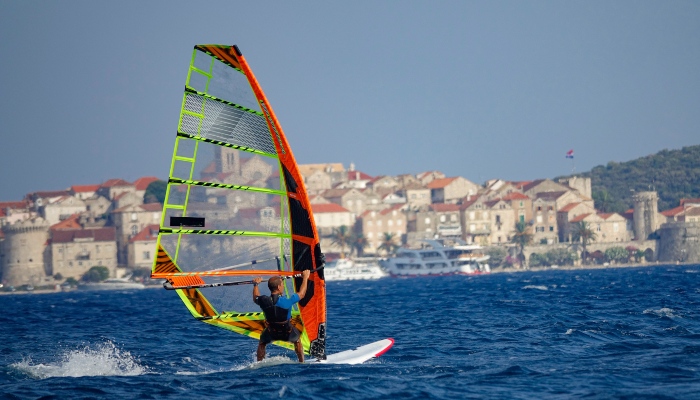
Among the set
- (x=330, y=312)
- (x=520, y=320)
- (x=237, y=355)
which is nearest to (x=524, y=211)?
(x=330, y=312)

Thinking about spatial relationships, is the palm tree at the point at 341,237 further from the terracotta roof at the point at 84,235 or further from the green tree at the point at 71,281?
the green tree at the point at 71,281

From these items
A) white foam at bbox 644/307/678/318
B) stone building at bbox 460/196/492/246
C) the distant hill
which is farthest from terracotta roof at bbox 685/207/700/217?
white foam at bbox 644/307/678/318

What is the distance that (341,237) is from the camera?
116188 millimetres

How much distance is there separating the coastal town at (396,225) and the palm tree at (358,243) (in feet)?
0.35

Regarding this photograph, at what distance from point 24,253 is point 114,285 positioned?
38.8 feet

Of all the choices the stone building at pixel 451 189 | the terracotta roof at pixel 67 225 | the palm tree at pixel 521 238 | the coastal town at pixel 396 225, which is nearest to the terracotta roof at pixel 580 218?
the coastal town at pixel 396 225

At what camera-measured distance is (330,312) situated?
1380 inches

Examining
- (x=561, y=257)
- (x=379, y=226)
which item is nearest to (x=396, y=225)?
(x=379, y=226)

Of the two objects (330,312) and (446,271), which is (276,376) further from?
(446,271)

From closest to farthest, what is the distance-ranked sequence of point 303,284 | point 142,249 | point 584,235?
point 303,284
point 142,249
point 584,235

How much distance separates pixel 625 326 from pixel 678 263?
316 ft

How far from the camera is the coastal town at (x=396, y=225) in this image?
10631cm

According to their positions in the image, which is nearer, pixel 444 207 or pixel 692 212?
pixel 444 207

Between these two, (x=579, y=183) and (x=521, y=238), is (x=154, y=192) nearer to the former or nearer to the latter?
(x=521, y=238)
